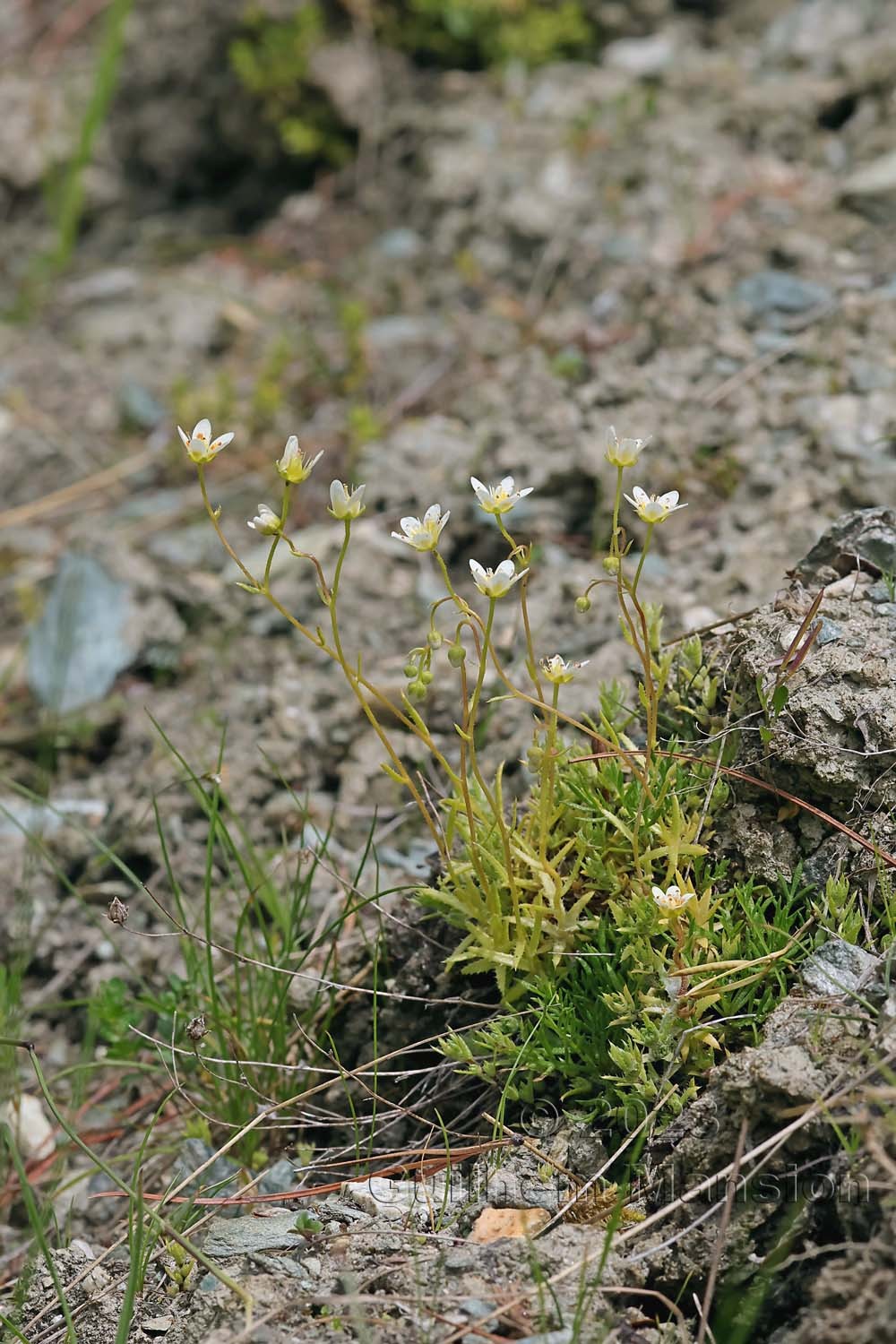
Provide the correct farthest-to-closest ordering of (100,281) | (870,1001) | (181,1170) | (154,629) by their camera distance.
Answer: (100,281) < (154,629) < (181,1170) < (870,1001)

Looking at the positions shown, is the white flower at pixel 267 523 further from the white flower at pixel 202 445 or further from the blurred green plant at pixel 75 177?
the blurred green plant at pixel 75 177

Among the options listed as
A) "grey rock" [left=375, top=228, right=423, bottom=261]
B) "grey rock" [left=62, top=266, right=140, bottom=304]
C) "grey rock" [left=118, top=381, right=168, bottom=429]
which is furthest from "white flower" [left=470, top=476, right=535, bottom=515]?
"grey rock" [left=62, top=266, right=140, bottom=304]

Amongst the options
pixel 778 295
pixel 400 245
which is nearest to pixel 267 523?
pixel 778 295

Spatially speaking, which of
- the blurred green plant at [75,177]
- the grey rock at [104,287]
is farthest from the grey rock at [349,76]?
the grey rock at [104,287]

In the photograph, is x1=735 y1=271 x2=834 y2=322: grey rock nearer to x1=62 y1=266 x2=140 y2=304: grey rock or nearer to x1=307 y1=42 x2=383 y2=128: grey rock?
x1=307 y1=42 x2=383 y2=128: grey rock

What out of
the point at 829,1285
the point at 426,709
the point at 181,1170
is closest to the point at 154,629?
the point at 426,709

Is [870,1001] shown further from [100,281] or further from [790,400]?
[100,281]
